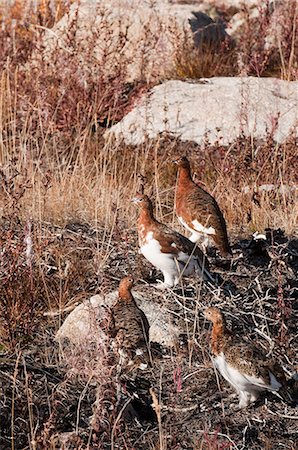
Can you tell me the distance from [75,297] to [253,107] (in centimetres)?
350

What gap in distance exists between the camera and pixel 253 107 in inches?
306

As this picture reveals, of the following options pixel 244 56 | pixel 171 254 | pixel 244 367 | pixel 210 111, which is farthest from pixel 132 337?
pixel 244 56

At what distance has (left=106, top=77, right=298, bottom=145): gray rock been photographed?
779 cm

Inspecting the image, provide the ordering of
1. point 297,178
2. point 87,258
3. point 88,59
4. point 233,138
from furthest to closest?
point 88,59, point 233,138, point 297,178, point 87,258

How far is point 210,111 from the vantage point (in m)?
8.18

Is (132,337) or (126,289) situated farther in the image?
(126,289)

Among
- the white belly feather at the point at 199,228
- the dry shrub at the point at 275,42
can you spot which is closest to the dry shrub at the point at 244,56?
the dry shrub at the point at 275,42

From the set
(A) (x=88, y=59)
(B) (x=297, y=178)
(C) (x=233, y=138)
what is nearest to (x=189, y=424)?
(B) (x=297, y=178)

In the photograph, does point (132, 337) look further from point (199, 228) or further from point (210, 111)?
point (210, 111)

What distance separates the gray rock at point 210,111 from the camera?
307 inches

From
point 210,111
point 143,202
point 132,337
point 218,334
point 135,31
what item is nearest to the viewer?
point 218,334

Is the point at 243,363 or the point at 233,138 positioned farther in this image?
the point at 233,138

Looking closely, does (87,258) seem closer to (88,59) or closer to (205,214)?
(205,214)

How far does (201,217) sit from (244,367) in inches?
67.8
